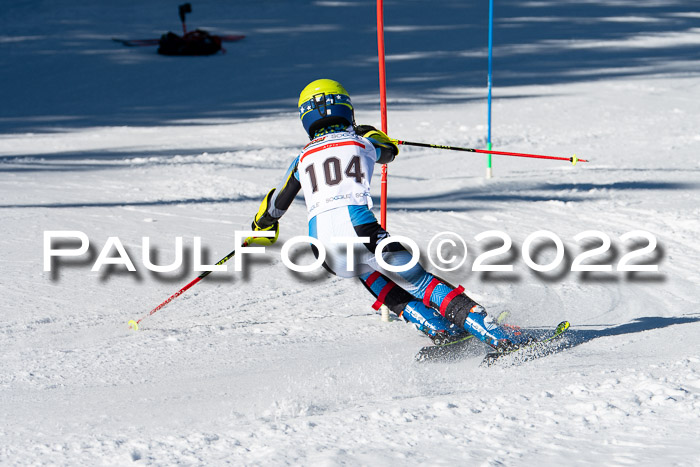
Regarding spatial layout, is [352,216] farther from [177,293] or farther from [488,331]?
[177,293]

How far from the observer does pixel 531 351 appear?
4621 mm

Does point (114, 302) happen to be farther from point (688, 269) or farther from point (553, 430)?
point (688, 269)

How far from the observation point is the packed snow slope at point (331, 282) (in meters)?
3.63

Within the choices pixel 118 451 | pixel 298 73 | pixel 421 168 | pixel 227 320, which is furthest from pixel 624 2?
pixel 118 451

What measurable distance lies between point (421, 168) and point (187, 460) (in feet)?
22.8

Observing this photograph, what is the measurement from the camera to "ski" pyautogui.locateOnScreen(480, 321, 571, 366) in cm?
453

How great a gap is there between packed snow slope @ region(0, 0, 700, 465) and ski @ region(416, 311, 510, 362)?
0.27ft

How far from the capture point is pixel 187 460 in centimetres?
343

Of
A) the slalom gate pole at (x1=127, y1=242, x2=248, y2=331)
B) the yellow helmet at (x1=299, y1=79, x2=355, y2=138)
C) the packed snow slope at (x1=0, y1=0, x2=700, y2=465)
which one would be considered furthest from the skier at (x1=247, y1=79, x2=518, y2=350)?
the slalom gate pole at (x1=127, y1=242, x2=248, y2=331)

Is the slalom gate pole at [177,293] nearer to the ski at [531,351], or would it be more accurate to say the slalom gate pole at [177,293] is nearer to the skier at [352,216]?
the skier at [352,216]

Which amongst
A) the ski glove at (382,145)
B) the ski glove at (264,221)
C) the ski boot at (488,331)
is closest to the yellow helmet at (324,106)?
the ski glove at (382,145)

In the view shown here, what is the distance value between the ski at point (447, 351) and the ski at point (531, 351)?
0.20m

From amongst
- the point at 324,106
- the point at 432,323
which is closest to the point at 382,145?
the point at 324,106

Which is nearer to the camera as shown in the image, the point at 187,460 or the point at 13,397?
the point at 187,460
